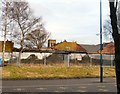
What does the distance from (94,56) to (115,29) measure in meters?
38.6

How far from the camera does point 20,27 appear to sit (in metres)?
44.2

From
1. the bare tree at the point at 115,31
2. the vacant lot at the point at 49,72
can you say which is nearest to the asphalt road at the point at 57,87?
the vacant lot at the point at 49,72

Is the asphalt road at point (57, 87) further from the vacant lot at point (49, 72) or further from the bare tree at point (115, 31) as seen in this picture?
the bare tree at point (115, 31)

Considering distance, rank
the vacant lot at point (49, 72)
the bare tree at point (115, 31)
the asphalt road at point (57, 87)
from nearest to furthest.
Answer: the bare tree at point (115, 31), the asphalt road at point (57, 87), the vacant lot at point (49, 72)

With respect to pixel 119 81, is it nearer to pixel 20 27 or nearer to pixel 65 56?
pixel 65 56

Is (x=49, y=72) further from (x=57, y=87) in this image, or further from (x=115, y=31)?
(x=115, y=31)

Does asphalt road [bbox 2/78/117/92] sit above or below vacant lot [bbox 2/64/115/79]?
below

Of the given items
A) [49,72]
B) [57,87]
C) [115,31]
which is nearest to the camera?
[115,31]

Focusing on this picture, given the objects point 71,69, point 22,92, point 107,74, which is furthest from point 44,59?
point 22,92

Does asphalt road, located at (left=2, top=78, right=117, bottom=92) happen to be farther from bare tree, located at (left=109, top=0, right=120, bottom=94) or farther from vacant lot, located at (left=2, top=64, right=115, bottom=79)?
bare tree, located at (left=109, top=0, right=120, bottom=94)

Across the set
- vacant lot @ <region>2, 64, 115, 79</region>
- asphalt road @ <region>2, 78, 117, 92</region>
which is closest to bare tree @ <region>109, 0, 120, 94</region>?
asphalt road @ <region>2, 78, 117, 92</region>

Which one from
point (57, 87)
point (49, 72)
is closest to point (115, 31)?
point (57, 87)

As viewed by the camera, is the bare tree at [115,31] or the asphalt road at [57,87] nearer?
the bare tree at [115,31]

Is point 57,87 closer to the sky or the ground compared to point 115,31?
closer to the ground
